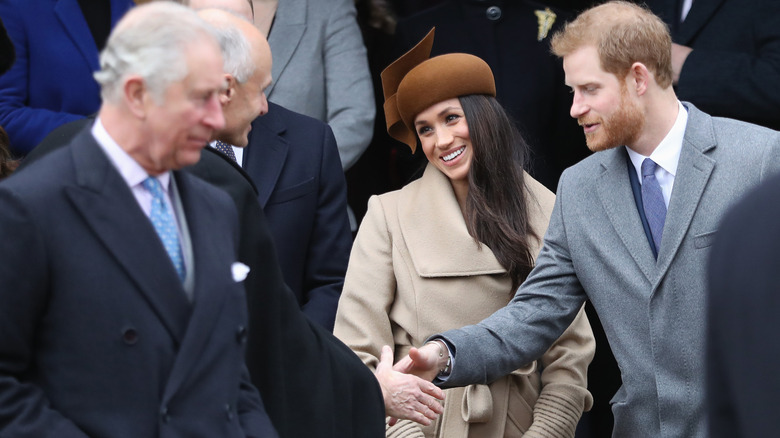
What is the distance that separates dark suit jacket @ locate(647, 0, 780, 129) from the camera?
4719 mm

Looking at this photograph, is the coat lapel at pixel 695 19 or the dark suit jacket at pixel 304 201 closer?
the dark suit jacket at pixel 304 201

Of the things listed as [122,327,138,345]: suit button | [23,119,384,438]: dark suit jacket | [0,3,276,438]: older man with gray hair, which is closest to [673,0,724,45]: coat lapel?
[23,119,384,438]: dark suit jacket

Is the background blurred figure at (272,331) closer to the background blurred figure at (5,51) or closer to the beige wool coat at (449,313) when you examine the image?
the beige wool coat at (449,313)

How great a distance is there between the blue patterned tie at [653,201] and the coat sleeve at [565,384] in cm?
69

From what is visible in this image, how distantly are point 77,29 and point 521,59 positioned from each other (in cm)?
179

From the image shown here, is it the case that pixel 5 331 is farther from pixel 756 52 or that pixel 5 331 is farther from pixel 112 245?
pixel 756 52

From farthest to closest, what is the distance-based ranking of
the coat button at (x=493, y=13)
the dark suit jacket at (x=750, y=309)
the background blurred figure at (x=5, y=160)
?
the coat button at (x=493, y=13), the background blurred figure at (x=5, y=160), the dark suit jacket at (x=750, y=309)

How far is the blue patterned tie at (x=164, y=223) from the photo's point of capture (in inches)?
95.8

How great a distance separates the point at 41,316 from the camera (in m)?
2.30

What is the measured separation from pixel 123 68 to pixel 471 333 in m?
1.89

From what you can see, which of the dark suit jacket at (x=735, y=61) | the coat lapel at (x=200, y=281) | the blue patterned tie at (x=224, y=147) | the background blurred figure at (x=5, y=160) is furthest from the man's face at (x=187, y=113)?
the dark suit jacket at (x=735, y=61)

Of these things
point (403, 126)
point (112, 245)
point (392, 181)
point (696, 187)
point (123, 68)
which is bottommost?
point (392, 181)

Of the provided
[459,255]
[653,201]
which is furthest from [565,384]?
[653,201]

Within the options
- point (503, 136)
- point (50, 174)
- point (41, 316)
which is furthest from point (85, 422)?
point (503, 136)
